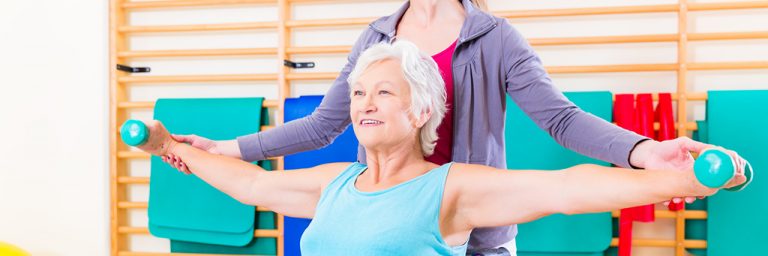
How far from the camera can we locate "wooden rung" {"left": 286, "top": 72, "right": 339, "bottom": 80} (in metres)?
3.22

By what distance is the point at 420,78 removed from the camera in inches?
57.6

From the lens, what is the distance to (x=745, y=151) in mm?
2797

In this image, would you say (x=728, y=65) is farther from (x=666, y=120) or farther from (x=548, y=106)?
(x=548, y=106)

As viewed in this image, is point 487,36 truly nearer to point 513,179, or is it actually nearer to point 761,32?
point 513,179

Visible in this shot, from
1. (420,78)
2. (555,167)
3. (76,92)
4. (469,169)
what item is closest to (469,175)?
(469,169)

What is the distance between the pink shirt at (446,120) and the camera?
1.57 meters

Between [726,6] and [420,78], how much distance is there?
79.0 inches

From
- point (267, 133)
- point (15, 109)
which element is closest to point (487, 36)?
point (267, 133)

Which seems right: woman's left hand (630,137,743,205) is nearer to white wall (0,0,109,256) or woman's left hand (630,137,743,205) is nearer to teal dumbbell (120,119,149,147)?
teal dumbbell (120,119,149,147)

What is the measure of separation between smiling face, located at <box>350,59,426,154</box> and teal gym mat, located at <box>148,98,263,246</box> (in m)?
1.86

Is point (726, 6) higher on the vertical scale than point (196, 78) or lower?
higher

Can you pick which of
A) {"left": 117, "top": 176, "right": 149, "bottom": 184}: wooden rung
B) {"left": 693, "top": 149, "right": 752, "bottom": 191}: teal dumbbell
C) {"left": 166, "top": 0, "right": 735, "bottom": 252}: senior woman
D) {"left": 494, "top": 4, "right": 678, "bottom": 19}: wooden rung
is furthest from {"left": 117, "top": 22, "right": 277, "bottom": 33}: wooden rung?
{"left": 693, "top": 149, "right": 752, "bottom": 191}: teal dumbbell

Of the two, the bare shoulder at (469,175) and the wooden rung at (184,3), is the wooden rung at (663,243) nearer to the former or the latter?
the bare shoulder at (469,175)

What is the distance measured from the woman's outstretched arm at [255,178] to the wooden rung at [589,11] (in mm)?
1716
